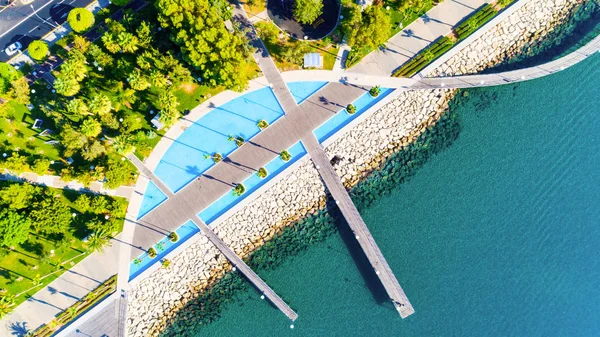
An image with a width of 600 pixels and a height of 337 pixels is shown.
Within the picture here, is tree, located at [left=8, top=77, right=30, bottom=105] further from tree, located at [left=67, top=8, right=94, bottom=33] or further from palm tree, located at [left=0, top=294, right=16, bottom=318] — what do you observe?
palm tree, located at [left=0, top=294, right=16, bottom=318]

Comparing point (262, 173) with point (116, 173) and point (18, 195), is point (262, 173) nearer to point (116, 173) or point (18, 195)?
point (116, 173)

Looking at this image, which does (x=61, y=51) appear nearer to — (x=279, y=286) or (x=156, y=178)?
(x=156, y=178)

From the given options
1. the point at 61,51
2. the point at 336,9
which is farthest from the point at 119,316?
the point at 336,9

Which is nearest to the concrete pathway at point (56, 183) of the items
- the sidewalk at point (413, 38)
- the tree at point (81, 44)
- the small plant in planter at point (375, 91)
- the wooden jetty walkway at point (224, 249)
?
the wooden jetty walkway at point (224, 249)

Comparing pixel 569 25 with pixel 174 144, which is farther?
pixel 569 25

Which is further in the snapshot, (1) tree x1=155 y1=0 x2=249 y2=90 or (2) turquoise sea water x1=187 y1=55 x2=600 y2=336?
(2) turquoise sea water x1=187 y1=55 x2=600 y2=336

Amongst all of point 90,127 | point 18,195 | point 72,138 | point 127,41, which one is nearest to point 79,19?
point 127,41

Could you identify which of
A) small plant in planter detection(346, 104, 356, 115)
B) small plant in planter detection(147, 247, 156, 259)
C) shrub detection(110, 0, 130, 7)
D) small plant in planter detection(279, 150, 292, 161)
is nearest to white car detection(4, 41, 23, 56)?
shrub detection(110, 0, 130, 7)
